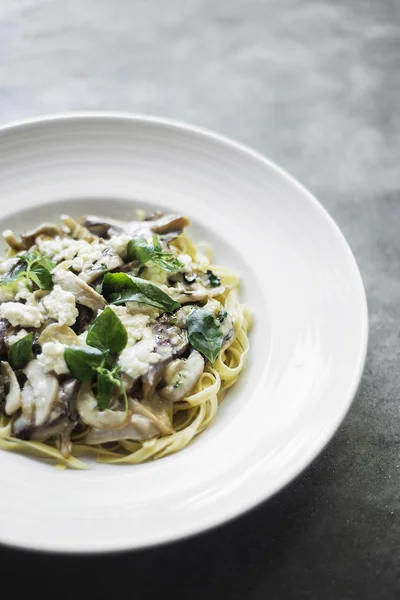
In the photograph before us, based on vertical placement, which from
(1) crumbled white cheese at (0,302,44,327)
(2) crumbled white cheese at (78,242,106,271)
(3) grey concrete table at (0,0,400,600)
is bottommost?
(3) grey concrete table at (0,0,400,600)

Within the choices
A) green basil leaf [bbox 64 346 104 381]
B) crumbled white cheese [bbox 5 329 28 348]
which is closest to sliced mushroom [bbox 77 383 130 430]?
green basil leaf [bbox 64 346 104 381]

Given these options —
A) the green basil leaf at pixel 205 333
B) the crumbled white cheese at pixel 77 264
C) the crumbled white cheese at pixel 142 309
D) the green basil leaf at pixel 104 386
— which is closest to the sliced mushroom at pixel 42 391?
the green basil leaf at pixel 104 386

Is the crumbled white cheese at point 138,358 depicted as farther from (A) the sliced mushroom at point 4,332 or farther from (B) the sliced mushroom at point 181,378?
(A) the sliced mushroom at point 4,332

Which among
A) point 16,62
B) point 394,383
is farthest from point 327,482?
point 16,62

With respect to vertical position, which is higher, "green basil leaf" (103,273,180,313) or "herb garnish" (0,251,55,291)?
"herb garnish" (0,251,55,291)

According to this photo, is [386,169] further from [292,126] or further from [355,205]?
[292,126]

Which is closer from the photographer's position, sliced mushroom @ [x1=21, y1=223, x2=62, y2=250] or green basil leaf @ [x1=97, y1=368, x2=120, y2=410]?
green basil leaf @ [x1=97, y1=368, x2=120, y2=410]

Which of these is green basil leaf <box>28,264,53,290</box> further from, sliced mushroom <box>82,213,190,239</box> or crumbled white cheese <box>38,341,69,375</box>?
sliced mushroom <box>82,213,190,239</box>
